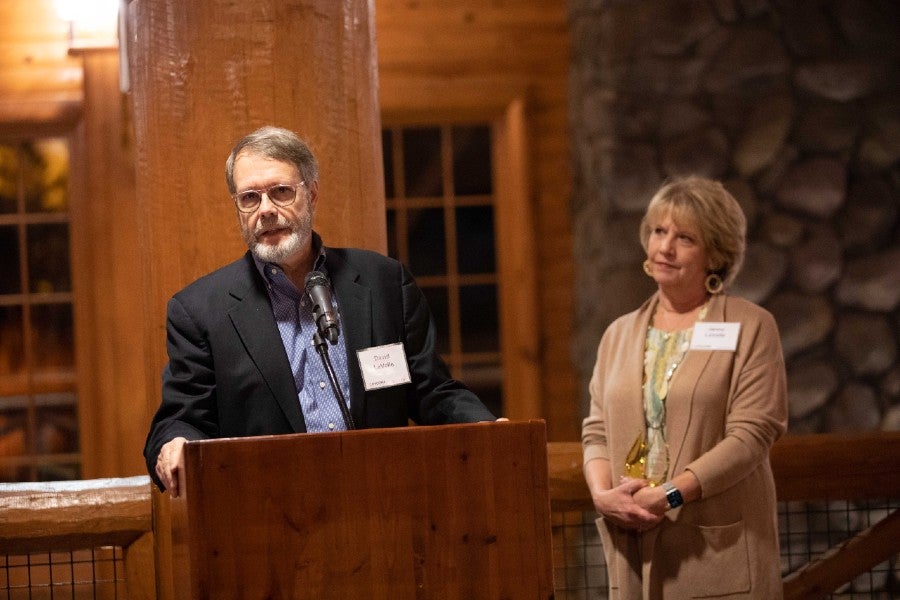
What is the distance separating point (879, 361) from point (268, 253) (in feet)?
11.8

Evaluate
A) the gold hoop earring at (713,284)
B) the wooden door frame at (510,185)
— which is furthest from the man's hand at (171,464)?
the wooden door frame at (510,185)

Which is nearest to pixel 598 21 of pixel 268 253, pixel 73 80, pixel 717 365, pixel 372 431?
pixel 73 80

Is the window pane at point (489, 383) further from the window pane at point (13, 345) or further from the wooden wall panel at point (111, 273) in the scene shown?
the window pane at point (13, 345)

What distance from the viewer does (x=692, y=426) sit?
2.61 m

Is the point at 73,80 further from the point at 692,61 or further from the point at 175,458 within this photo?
the point at 175,458

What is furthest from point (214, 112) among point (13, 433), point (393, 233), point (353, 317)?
point (13, 433)

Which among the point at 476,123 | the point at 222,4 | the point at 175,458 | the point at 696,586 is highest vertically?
the point at 476,123

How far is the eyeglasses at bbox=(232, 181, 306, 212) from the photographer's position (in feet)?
6.98

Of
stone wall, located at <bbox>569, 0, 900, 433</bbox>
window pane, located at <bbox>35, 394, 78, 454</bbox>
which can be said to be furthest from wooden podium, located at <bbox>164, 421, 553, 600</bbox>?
window pane, located at <bbox>35, 394, 78, 454</bbox>

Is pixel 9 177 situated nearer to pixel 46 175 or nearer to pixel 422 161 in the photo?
pixel 46 175

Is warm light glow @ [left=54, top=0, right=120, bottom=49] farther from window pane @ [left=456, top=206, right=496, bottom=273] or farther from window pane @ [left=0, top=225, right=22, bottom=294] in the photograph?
window pane @ [left=456, top=206, right=496, bottom=273]

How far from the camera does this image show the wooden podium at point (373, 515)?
175 centimetres

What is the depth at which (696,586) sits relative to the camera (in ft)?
8.46

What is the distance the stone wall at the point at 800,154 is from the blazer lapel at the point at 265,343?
10.3 ft
